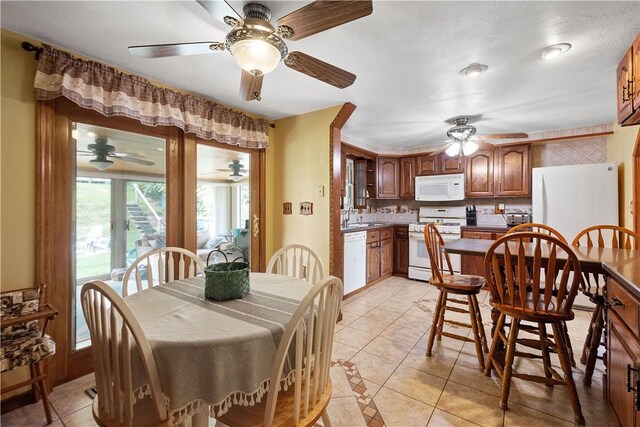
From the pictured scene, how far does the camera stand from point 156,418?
1013 millimetres

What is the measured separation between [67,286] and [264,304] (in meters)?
1.65

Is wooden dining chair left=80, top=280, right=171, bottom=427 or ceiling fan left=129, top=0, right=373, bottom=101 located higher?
ceiling fan left=129, top=0, right=373, bottom=101

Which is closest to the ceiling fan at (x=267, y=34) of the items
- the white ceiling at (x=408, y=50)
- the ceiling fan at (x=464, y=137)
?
the white ceiling at (x=408, y=50)

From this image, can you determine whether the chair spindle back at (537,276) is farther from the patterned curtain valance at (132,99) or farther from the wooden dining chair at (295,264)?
the patterned curtain valance at (132,99)

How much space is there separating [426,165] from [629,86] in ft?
9.71

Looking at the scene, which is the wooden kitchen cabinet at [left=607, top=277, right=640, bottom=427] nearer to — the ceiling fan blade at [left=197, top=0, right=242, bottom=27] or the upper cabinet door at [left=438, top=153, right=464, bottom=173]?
the ceiling fan blade at [left=197, top=0, right=242, bottom=27]

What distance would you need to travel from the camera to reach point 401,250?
474cm

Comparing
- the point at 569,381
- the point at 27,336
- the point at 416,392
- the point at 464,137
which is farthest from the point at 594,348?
the point at 27,336

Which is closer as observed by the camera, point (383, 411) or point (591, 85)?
point (383, 411)

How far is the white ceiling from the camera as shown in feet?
5.01

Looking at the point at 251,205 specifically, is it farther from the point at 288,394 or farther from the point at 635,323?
the point at 635,323

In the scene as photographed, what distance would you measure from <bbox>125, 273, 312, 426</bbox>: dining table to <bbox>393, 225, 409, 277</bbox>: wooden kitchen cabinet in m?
3.80

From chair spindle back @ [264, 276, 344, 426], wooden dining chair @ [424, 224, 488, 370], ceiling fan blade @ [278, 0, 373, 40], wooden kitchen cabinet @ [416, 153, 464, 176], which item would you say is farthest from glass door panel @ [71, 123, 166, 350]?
wooden kitchen cabinet @ [416, 153, 464, 176]

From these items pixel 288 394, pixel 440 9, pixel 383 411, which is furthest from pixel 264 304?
pixel 440 9
